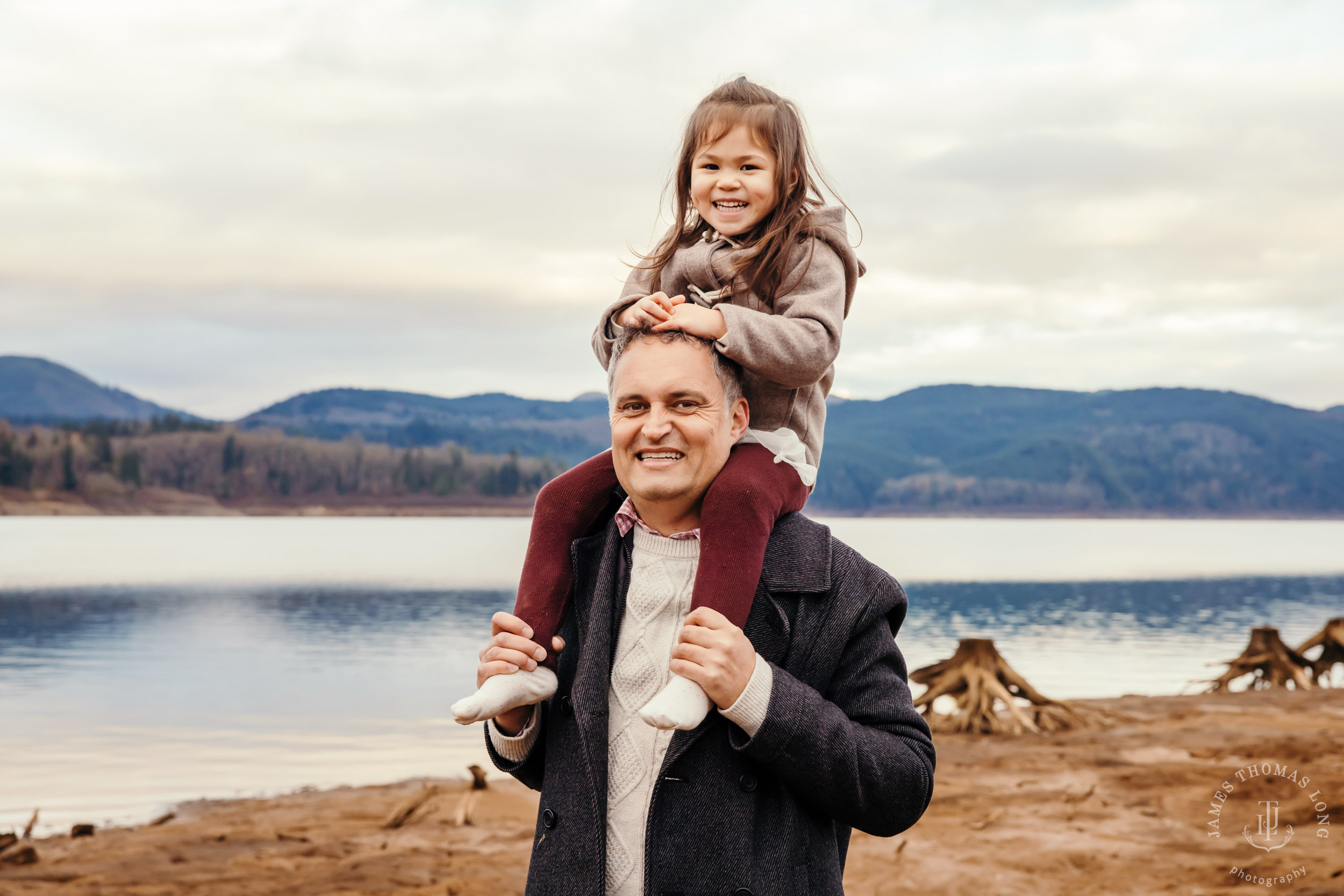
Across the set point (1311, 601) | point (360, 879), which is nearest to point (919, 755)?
point (360, 879)

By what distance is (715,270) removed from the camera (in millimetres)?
2666

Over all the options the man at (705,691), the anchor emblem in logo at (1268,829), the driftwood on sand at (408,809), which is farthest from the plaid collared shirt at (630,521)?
the driftwood on sand at (408,809)

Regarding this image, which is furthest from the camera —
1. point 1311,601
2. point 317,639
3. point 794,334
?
point 1311,601

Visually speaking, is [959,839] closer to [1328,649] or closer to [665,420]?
[665,420]

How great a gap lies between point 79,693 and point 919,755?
17.9 m

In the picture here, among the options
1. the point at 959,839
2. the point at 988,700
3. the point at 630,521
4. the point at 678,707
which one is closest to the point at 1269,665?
the point at 988,700

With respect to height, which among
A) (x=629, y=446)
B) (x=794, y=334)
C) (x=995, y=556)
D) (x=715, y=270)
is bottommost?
(x=995, y=556)

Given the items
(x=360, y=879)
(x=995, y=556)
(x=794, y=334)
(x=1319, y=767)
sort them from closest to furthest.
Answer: (x=794, y=334) < (x=360, y=879) < (x=1319, y=767) < (x=995, y=556)

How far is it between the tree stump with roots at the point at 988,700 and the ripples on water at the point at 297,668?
509cm

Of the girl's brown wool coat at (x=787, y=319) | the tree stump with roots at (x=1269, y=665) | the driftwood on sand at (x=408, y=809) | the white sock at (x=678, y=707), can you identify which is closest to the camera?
the white sock at (x=678, y=707)

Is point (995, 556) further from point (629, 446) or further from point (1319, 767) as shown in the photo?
point (629, 446)

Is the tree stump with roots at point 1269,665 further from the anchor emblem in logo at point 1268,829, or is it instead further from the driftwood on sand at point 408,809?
the driftwood on sand at point 408,809

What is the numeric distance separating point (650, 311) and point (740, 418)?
35cm

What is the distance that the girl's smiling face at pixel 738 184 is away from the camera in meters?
2.73
